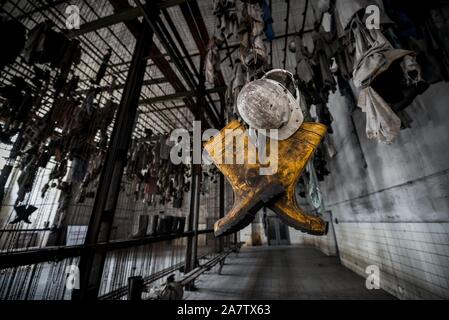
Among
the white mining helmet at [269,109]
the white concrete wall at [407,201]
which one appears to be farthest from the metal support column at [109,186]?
the white concrete wall at [407,201]

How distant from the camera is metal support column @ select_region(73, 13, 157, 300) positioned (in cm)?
182

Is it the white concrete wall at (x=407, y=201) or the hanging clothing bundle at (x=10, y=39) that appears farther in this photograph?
the white concrete wall at (x=407, y=201)

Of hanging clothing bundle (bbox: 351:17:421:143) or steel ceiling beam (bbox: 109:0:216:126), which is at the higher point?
steel ceiling beam (bbox: 109:0:216:126)

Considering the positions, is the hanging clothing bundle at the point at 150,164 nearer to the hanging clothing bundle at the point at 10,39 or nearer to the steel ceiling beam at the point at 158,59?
the steel ceiling beam at the point at 158,59

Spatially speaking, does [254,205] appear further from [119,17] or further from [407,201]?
[119,17]

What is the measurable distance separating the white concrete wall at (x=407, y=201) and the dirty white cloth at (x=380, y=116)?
828mm

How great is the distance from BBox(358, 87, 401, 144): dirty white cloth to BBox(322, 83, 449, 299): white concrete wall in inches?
32.6

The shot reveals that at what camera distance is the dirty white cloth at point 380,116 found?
187 centimetres

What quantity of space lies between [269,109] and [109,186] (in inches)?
81.1

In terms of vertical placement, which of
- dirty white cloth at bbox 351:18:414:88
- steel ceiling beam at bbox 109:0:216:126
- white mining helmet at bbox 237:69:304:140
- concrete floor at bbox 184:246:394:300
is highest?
steel ceiling beam at bbox 109:0:216:126

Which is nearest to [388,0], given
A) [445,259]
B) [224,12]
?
[224,12]

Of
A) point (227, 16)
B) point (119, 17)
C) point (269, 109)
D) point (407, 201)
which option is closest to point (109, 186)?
point (269, 109)

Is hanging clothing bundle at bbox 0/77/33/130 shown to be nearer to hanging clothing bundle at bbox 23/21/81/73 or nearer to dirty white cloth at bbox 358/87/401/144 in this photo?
hanging clothing bundle at bbox 23/21/81/73

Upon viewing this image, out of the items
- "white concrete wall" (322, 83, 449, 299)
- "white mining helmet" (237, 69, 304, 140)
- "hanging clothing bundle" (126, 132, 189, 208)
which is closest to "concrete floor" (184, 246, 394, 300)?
"white concrete wall" (322, 83, 449, 299)
